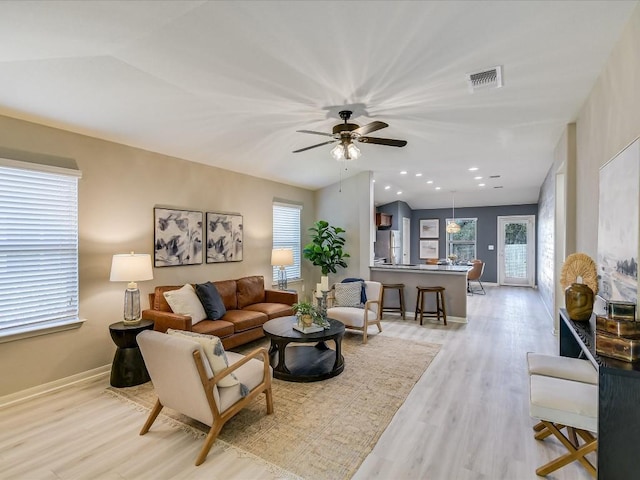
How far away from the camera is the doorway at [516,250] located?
991 cm

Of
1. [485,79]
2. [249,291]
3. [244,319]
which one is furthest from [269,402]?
[485,79]

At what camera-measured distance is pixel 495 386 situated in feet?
10.8

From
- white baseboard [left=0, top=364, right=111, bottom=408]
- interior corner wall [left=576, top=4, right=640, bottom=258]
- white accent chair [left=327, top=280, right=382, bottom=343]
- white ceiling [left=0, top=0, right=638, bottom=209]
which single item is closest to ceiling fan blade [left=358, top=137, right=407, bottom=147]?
white ceiling [left=0, top=0, right=638, bottom=209]

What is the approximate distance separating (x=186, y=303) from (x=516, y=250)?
32.4ft

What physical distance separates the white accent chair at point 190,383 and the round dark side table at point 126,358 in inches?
39.6

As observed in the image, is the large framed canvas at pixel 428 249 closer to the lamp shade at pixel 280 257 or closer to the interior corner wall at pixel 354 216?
the interior corner wall at pixel 354 216

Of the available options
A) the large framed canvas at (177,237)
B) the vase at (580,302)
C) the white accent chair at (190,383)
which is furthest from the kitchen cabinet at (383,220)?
the white accent chair at (190,383)

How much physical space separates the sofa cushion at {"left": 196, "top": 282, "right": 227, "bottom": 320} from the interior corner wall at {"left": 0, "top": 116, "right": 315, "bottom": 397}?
1.79 ft

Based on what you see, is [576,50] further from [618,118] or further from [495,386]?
[495,386]

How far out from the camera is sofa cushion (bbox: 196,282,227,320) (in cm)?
421

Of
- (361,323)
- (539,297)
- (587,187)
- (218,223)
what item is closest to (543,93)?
(587,187)

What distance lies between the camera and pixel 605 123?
2.81 metres

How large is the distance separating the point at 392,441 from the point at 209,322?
2.56 meters

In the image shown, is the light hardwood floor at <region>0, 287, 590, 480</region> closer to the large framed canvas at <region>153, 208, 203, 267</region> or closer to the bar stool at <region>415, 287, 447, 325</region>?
the large framed canvas at <region>153, 208, 203, 267</region>
